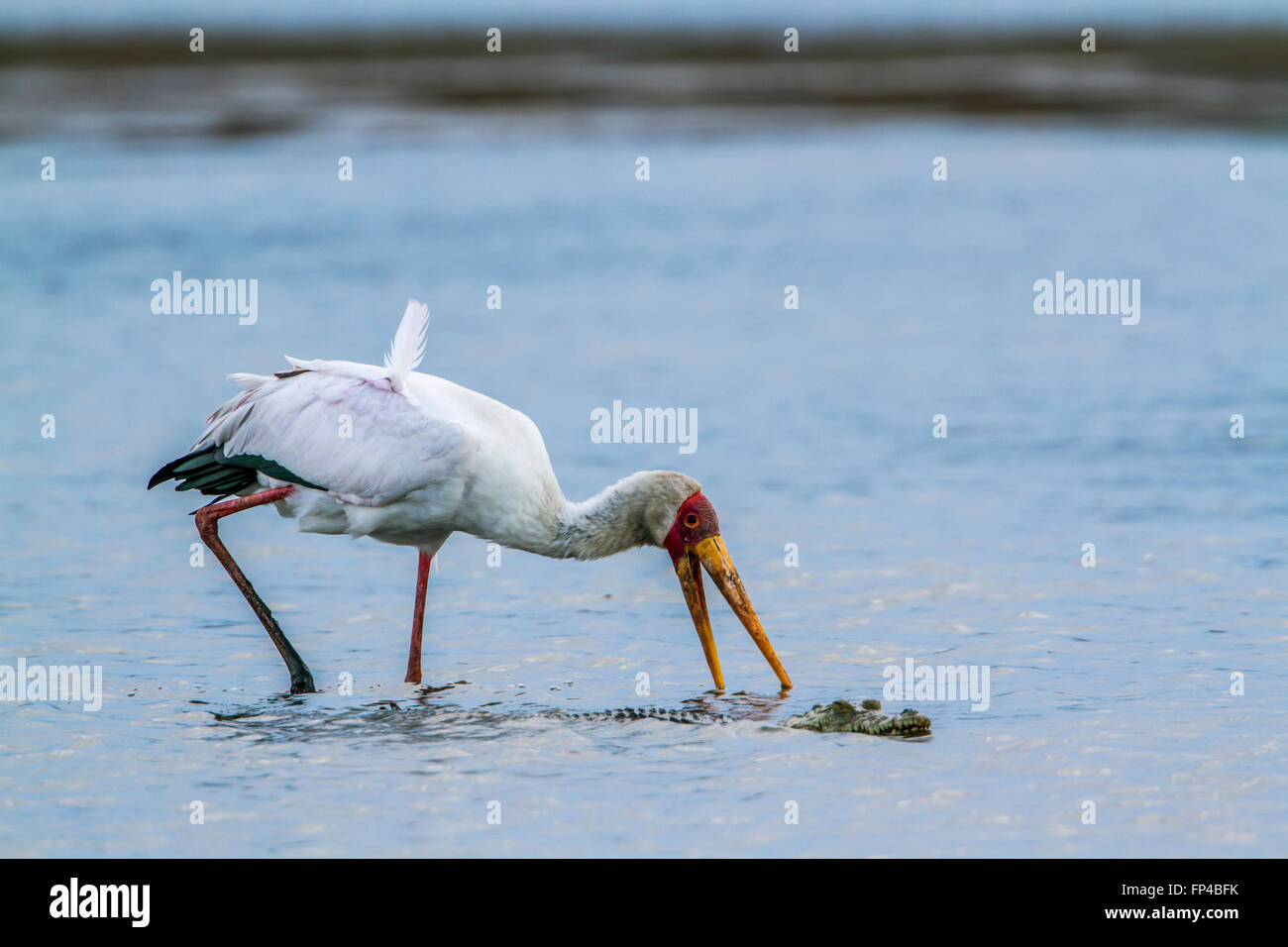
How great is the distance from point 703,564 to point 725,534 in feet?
12.0

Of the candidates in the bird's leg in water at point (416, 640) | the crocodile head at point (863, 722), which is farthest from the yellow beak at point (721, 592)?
the bird's leg in water at point (416, 640)

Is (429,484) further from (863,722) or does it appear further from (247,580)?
(863,722)

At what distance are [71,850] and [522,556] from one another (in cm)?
571

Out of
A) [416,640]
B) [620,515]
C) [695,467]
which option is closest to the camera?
[620,515]

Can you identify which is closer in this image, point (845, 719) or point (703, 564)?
point (845, 719)

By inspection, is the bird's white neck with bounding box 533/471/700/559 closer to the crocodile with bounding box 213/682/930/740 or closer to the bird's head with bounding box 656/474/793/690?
the bird's head with bounding box 656/474/793/690

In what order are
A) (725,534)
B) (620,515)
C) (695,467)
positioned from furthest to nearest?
(695,467)
(725,534)
(620,515)

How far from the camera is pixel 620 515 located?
32.8 feet

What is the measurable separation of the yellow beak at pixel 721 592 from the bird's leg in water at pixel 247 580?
6.73 ft

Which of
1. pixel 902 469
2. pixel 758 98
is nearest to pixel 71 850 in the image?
pixel 902 469

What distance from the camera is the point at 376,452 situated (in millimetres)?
9945

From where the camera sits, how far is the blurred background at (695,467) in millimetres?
8578

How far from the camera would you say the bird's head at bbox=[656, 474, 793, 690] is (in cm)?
990

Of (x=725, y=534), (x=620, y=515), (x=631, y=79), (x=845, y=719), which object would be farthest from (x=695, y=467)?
(x=631, y=79)
